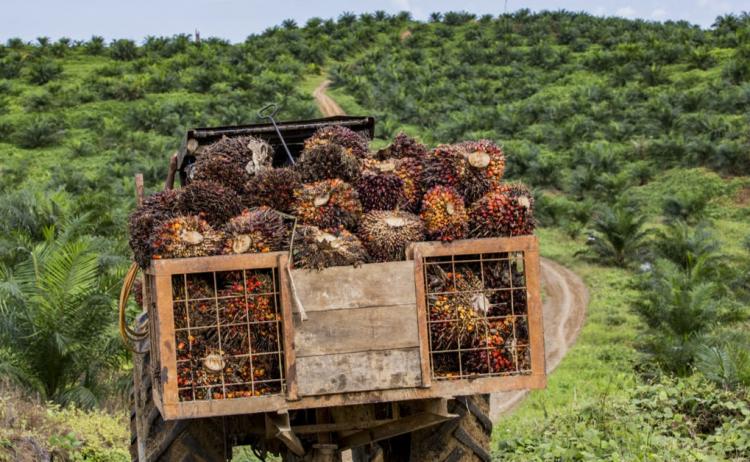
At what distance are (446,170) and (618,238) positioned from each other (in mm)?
16265

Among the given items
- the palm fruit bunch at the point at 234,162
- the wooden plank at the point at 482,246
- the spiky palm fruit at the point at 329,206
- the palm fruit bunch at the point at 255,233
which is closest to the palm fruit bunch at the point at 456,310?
the wooden plank at the point at 482,246

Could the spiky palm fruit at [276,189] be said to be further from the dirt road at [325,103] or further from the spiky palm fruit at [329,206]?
the dirt road at [325,103]

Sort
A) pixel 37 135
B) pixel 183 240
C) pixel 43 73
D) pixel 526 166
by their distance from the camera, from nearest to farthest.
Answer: pixel 183 240 → pixel 526 166 → pixel 37 135 → pixel 43 73

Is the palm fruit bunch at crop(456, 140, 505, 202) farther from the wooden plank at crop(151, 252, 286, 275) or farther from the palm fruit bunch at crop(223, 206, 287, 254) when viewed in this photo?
the wooden plank at crop(151, 252, 286, 275)

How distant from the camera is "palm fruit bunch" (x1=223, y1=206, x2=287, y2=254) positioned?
442 centimetres

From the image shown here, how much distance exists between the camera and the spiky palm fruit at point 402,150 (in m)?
5.46

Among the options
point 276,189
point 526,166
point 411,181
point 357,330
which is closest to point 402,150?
point 411,181

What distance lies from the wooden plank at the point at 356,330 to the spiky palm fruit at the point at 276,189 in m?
0.86

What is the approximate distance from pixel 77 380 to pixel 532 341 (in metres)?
7.11

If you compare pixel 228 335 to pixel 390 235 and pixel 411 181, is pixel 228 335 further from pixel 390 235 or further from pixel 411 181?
pixel 411 181

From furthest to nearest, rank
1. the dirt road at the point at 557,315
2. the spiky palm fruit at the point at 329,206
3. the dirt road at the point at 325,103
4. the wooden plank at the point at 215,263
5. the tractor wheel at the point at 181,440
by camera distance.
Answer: the dirt road at the point at 325,103
the dirt road at the point at 557,315
the tractor wheel at the point at 181,440
the spiky palm fruit at the point at 329,206
the wooden plank at the point at 215,263

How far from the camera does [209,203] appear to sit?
486 centimetres

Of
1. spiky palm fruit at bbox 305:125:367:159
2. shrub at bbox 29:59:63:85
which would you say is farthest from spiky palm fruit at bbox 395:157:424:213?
shrub at bbox 29:59:63:85

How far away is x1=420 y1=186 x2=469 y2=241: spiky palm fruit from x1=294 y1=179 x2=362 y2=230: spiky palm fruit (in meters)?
0.40
